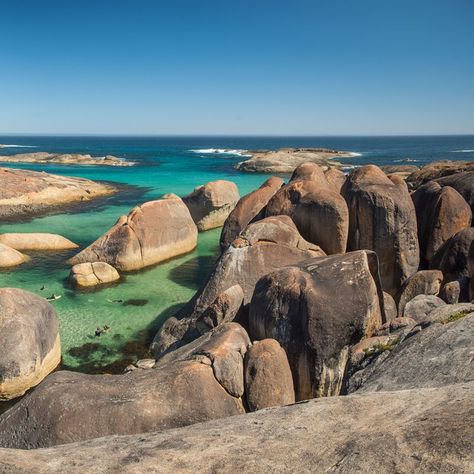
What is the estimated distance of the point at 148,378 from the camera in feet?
31.9

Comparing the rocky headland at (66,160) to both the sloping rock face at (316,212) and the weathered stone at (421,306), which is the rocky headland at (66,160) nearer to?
the sloping rock face at (316,212)

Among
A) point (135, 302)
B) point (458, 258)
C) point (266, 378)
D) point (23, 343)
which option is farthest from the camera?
point (135, 302)

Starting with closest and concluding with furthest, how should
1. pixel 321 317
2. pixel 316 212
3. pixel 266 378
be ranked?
pixel 266 378 < pixel 321 317 < pixel 316 212

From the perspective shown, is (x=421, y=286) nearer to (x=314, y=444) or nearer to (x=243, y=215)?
(x=243, y=215)

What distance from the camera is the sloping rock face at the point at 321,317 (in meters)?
11.3

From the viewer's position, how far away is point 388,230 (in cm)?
1795

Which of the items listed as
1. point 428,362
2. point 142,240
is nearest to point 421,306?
point 428,362

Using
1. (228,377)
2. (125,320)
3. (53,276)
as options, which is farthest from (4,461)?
(53,276)

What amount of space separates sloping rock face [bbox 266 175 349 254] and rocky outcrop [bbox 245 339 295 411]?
855 centimetres

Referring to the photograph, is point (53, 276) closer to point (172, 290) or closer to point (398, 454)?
point (172, 290)

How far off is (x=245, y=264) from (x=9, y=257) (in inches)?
585

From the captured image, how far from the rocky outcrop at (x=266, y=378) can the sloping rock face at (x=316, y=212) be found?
855 cm

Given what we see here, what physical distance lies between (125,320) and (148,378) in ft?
27.5

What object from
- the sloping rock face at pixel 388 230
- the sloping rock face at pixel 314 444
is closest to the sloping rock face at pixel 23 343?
the sloping rock face at pixel 314 444
